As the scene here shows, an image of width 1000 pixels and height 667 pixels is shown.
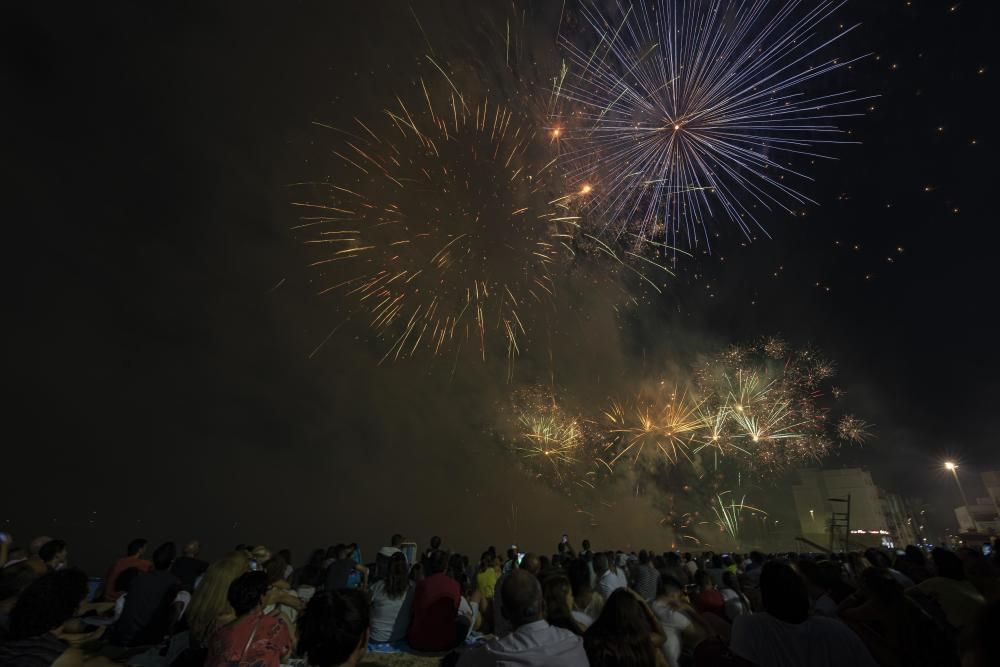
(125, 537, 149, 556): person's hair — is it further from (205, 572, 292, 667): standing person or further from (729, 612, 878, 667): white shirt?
(729, 612, 878, 667): white shirt

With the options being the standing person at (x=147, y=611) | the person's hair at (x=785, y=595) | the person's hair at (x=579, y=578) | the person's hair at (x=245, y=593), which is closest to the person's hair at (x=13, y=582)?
the standing person at (x=147, y=611)

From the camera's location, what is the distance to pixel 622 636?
10.9 feet

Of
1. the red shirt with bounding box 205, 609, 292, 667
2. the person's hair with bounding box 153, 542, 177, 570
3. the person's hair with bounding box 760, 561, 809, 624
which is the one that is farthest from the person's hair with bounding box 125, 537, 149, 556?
the person's hair with bounding box 760, 561, 809, 624

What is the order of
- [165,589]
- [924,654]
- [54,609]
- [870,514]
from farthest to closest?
[870,514], [165,589], [924,654], [54,609]

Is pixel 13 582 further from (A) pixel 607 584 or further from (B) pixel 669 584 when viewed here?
(A) pixel 607 584

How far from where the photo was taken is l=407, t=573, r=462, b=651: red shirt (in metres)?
7.04

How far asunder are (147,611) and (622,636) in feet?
23.2

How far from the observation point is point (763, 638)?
3.14 meters

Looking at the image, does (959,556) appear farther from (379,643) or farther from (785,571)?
(379,643)

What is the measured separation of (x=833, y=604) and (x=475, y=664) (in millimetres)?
5454

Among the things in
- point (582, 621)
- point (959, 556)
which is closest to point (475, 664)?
point (582, 621)

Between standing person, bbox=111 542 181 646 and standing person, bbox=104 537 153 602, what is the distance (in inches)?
78.4

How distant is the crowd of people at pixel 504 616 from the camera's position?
9.45 ft

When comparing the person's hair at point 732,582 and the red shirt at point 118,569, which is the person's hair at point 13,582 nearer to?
the red shirt at point 118,569
